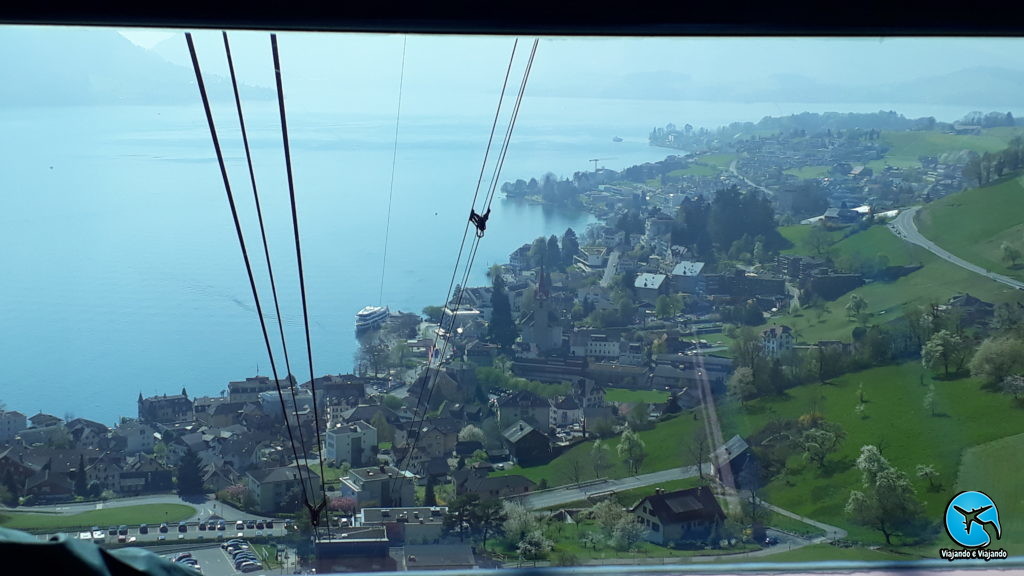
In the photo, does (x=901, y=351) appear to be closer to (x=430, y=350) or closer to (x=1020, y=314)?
(x=1020, y=314)

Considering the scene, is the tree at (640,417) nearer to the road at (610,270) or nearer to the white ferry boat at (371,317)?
the road at (610,270)

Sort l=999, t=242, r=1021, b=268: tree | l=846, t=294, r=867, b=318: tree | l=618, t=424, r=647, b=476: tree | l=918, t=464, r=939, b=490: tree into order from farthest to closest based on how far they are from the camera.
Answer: l=999, t=242, r=1021, b=268: tree → l=846, t=294, r=867, b=318: tree → l=618, t=424, r=647, b=476: tree → l=918, t=464, r=939, b=490: tree

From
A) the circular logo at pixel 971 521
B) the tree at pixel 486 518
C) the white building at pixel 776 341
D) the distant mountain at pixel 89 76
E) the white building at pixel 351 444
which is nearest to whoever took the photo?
the circular logo at pixel 971 521

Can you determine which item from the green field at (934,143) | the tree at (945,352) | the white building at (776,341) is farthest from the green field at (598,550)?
the green field at (934,143)

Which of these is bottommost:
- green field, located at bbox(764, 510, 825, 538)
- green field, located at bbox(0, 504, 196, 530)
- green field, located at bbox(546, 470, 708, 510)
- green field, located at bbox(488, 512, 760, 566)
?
green field, located at bbox(764, 510, 825, 538)

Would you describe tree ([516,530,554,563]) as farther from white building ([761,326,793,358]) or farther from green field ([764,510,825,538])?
white building ([761,326,793,358])

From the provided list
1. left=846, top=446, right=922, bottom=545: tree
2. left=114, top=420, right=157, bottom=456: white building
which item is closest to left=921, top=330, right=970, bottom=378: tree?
left=846, top=446, right=922, bottom=545: tree

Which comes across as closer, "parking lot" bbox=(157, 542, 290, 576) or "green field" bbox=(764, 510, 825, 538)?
"parking lot" bbox=(157, 542, 290, 576)
